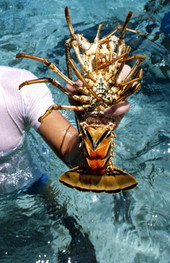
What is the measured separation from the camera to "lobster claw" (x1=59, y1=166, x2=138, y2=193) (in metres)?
1.87

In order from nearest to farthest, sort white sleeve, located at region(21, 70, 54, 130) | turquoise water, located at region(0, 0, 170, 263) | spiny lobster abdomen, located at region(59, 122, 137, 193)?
spiny lobster abdomen, located at region(59, 122, 137, 193) < white sleeve, located at region(21, 70, 54, 130) < turquoise water, located at region(0, 0, 170, 263)

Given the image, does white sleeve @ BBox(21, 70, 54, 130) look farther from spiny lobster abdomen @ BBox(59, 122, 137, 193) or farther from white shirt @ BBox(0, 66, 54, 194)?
spiny lobster abdomen @ BBox(59, 122, 137, 193)

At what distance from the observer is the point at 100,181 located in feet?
6.15

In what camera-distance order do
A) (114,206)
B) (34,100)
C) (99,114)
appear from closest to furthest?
(99,114)
(34,100)
(114,206)

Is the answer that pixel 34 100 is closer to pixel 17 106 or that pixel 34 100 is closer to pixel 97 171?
pixel 17 106

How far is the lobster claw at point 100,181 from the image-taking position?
1.87 m

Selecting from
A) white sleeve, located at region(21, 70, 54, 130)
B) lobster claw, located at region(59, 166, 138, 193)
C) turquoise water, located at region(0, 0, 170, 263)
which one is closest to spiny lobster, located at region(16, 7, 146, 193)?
lobster claw, located at region(59, 166, 138, 193)

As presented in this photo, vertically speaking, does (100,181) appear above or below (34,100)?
below

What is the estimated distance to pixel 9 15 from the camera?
5.41 m

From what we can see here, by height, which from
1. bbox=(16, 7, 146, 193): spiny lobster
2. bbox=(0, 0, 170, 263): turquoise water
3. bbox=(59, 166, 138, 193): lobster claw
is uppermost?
bbox=(16, 7, 146, 193): spiny lobster

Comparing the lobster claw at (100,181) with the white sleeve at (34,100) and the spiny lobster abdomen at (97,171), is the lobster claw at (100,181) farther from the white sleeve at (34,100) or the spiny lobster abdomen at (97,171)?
the white sleeve at (34,100)

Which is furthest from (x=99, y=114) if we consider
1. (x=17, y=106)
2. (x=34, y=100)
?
(x=17, y=106)

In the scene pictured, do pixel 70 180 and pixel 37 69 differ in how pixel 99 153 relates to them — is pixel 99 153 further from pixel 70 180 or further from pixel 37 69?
pixel 37 69

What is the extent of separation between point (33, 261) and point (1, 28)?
12.0ft
